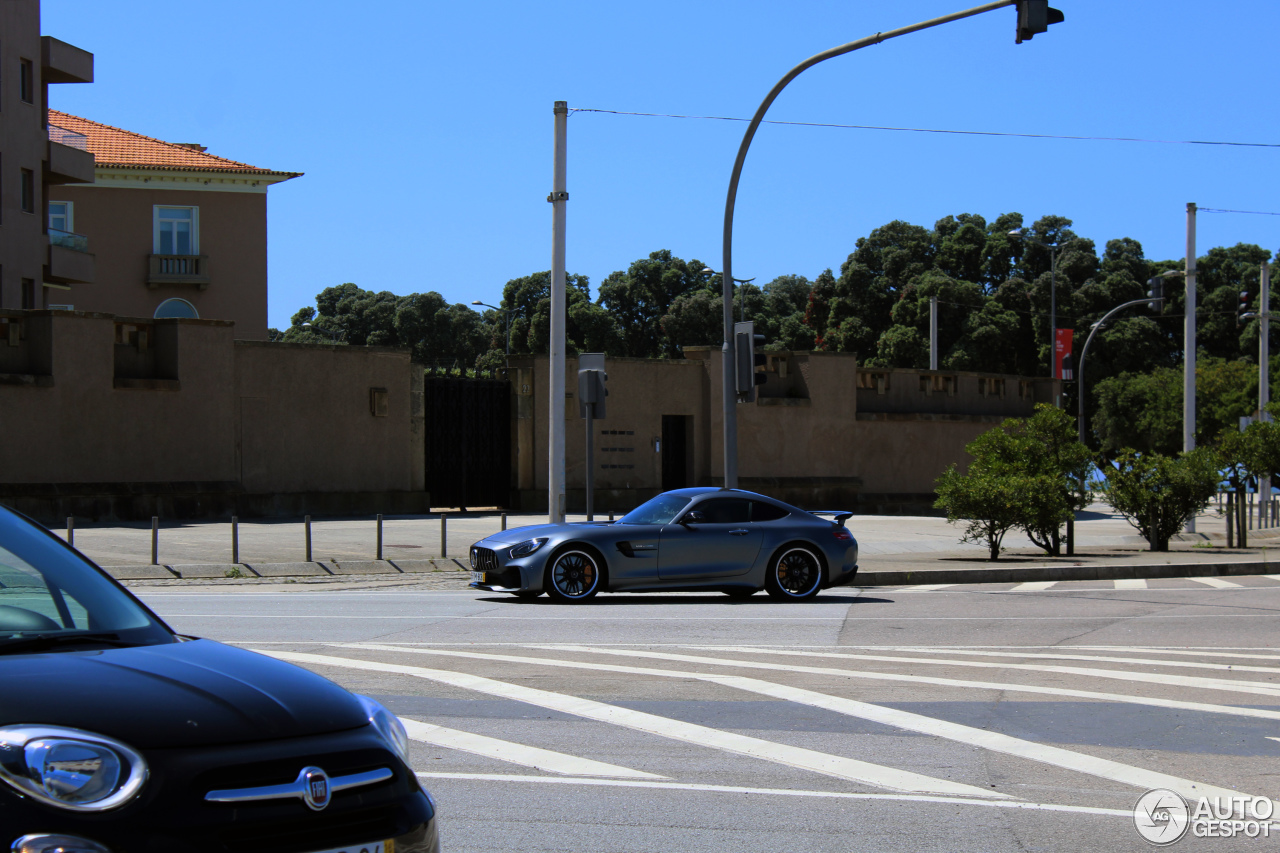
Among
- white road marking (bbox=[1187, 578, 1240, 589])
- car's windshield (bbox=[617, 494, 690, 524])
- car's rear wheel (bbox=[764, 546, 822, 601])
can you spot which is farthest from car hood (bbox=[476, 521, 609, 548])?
white road marking (bbox=[1187, 578, 1240, 589])

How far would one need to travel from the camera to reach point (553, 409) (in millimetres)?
21484

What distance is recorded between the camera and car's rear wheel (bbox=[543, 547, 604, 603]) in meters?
14.6

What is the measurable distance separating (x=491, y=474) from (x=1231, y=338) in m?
59.8

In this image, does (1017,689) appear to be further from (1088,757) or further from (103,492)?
(103,492)

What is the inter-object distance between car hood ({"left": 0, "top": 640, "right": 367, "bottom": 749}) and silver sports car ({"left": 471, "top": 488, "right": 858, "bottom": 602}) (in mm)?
10856

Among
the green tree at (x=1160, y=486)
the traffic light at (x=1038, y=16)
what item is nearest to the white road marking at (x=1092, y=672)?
the traffic light at (x=1038, y=16)

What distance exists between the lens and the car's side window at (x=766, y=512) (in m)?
15.3

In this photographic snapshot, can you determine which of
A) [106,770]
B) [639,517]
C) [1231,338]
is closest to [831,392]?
[639,517]

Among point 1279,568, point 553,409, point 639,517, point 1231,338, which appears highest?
point 1231,338

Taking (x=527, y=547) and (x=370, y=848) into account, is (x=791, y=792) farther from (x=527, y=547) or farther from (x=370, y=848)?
(x=527, y=547)

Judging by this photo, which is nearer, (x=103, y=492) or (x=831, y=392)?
(x=103, y=492)

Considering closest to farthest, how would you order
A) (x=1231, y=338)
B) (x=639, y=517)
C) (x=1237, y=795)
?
(x=1237, y=795) → (x=639, y=517) → (x=1231, y=338)

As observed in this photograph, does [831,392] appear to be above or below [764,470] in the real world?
above

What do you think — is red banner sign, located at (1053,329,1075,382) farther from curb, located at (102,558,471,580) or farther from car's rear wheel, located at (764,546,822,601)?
car's rear wheel, located at (764,546,822,601)
